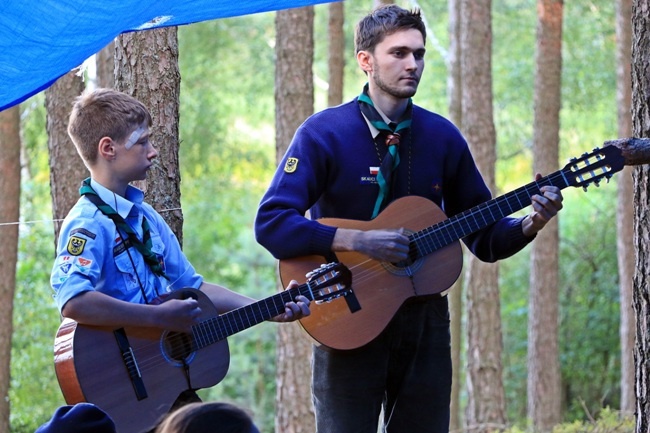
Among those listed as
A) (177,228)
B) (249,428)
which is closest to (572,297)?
(177,228)

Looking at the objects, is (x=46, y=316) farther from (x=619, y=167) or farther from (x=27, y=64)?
(x=619, y=167)

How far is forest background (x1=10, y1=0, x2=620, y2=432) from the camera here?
1856 centimetres

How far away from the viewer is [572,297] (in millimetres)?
20016

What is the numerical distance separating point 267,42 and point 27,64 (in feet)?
55.5

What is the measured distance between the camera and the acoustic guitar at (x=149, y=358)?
3.80 metres

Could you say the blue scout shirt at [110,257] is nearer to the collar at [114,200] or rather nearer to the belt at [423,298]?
the collar at [114,200]

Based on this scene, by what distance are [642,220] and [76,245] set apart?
230 cm

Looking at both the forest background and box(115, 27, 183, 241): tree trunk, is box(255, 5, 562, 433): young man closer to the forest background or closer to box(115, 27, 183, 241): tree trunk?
box(115, 27, 183, 241): tree trunk

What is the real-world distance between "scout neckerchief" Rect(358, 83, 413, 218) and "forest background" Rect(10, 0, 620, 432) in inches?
474

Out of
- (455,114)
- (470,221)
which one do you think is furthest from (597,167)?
(455,114)

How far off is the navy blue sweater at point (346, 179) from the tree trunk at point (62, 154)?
11.4ft

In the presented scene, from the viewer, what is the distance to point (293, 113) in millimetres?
9555

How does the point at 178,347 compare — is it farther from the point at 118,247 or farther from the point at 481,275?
the point at 481,275

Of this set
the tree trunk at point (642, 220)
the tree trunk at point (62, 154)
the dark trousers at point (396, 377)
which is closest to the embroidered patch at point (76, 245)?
the dark trousers at point (396, 377)
